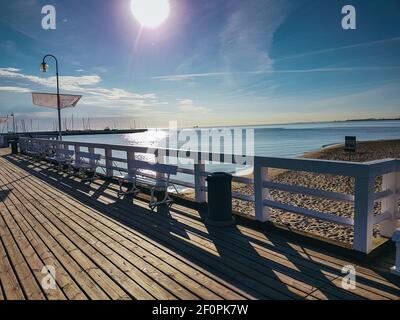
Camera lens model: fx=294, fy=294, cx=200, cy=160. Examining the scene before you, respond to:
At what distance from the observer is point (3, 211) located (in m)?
5.87

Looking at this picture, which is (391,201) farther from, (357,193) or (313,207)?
(313,207)

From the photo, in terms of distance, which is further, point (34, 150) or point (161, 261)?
point (34, 150)

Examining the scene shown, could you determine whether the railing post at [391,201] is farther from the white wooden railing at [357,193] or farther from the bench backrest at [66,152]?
the bench backrest at [66,152]

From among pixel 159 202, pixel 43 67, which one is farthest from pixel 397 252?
pixel 43 67

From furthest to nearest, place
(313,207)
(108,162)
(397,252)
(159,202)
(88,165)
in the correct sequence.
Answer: (313,207) < (88,165) < (108,162) < (159,202) < (397,252)

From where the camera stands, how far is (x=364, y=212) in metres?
Result: 3.32

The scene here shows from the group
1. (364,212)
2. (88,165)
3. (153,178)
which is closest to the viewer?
(364,212)

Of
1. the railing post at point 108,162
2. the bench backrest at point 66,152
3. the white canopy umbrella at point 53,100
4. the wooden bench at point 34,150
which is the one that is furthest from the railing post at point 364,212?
the wooden bench at point 34,150

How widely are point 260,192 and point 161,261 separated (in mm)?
1869

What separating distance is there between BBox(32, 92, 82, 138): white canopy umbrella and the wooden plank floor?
30.3 ft

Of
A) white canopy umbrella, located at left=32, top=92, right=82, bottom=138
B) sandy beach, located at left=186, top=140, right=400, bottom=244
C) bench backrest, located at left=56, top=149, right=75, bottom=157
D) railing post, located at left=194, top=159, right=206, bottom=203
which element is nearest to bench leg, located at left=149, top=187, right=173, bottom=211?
railing post, located at left=194, top=159, right=206, bottom=203

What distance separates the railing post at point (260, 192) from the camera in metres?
4.49

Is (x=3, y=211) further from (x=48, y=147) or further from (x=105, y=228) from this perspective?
(x=48, y=147)
